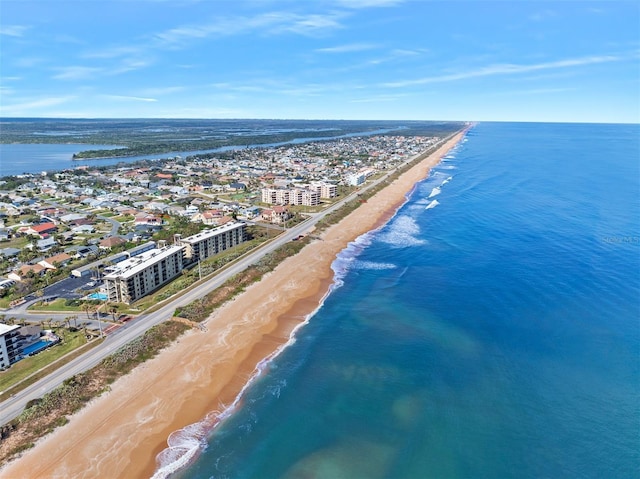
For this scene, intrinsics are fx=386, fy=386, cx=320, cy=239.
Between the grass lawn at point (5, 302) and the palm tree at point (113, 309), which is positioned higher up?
the palm tree at point (113, 309)

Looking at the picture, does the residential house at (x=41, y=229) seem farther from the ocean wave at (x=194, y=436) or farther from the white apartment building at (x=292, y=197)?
the ocean wave at (x=194, y=436)

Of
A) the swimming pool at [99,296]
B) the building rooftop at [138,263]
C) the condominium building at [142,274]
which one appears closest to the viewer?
the condominium building at [142,274]

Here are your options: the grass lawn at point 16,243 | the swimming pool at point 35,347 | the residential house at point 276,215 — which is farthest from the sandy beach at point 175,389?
the grass lawn at point 16,243

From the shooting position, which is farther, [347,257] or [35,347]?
[347,257]

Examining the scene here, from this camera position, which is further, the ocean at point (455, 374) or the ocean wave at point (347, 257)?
the ocean wave at point (347, 257)

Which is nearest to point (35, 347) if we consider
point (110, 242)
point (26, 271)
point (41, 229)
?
point (26, 271)

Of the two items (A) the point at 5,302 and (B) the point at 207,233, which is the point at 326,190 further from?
(A) the point at 5,302
